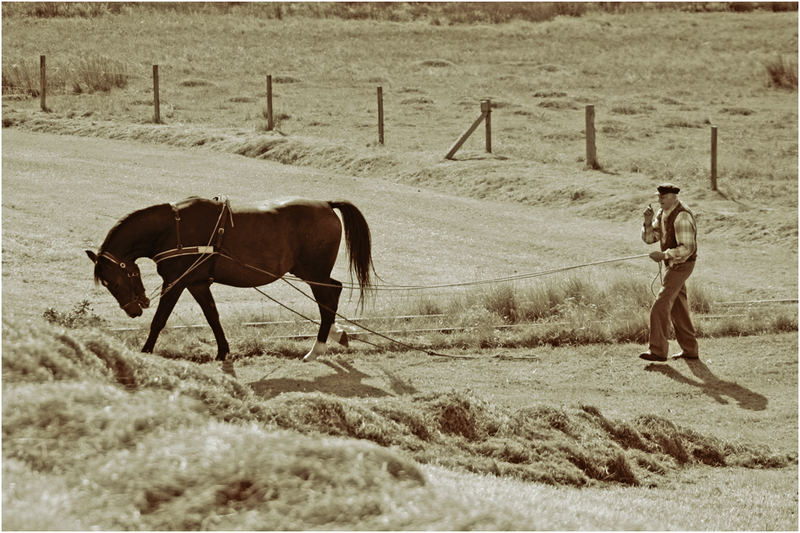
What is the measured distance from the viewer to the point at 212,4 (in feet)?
185

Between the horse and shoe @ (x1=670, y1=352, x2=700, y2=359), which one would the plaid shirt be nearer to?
shoe @ (x1=670, y1=352, x2=700, y2=359)

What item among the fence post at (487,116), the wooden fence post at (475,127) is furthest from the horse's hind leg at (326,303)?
the fence post at (487,116)

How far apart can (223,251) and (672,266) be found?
4984 mm

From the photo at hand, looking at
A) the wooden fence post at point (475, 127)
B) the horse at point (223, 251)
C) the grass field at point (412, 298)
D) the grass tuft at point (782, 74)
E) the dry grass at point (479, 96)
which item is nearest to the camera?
the grass field at point (412, 298)

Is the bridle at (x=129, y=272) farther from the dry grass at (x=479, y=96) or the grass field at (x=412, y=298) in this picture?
the dry grass at (x=479, y=96)

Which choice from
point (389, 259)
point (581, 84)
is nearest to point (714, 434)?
point (389, 259)

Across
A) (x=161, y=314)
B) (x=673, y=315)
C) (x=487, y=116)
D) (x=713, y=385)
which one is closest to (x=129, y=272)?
(x=161, y=314)

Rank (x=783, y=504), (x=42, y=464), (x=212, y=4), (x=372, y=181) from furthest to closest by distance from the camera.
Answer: (x=212, y=4)
(x=372, y=181)
(x=783, y=504)
(x=42, y=464)

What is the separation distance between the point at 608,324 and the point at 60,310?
6837 millimetres

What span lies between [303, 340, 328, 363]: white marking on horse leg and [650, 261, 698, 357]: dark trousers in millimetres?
3722

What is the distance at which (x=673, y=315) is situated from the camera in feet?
45.0

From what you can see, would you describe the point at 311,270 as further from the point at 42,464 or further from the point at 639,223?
the point at 639,223

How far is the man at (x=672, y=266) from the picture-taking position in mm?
13172

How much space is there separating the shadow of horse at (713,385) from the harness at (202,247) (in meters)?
4.97
